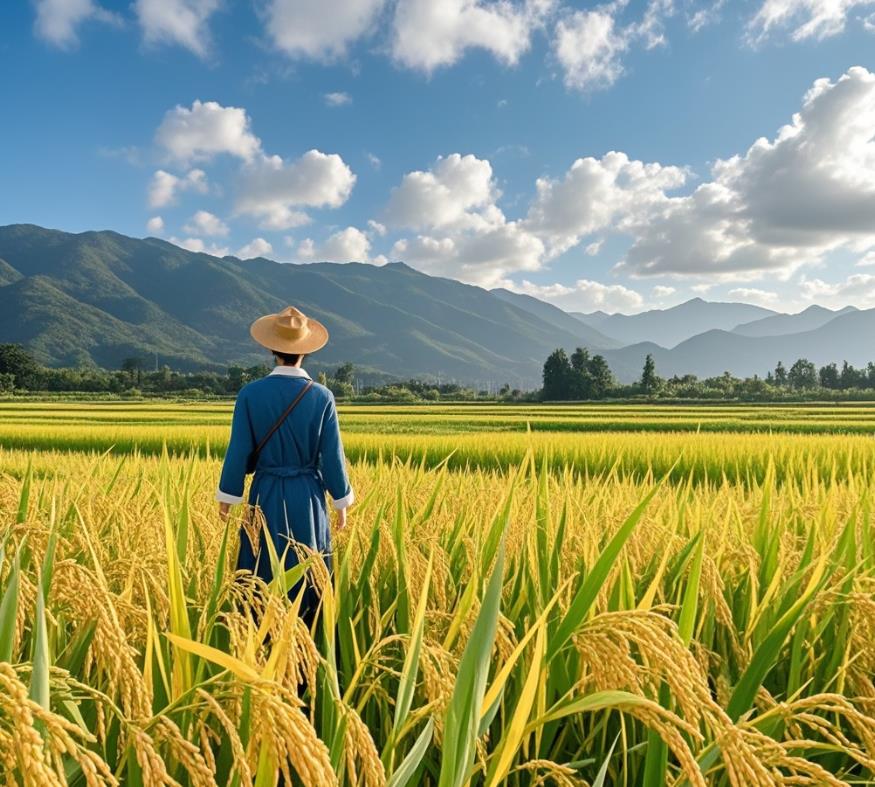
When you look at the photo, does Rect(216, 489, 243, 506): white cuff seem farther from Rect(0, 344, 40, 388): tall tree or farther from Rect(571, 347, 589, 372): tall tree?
Rect(0, 344, 40, 388): tall tree

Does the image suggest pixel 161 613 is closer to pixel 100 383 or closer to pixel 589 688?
pixel 589 688

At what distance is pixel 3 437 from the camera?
18172mm

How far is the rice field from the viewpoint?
3.08 ft

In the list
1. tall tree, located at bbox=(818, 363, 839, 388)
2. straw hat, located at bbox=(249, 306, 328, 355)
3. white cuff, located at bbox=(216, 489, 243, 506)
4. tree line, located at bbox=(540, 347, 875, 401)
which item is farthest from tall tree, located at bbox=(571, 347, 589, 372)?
white cuff, located at bbox=(216, 489, 243, 506)

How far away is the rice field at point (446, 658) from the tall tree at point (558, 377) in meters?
88.9

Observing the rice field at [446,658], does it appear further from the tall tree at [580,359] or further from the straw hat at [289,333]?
the tall tree at [580,359]

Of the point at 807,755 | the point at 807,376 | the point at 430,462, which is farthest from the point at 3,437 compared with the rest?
the point at 807,376

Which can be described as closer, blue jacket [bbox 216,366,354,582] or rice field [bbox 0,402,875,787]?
rice field [bbox 0,402,875,787]

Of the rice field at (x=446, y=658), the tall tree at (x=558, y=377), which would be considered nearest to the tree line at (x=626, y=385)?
the tall tree at (x=558, y=377)

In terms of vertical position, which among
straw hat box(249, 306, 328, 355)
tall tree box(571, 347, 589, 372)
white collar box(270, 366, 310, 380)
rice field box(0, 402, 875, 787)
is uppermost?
tall tree box(571, 347, 589, 372)

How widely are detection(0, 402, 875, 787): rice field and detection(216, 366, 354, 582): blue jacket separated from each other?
0.22 metres

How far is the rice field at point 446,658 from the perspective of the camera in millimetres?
939

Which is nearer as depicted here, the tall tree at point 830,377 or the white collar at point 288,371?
the white collar at point 288,371

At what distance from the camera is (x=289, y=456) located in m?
3.42
